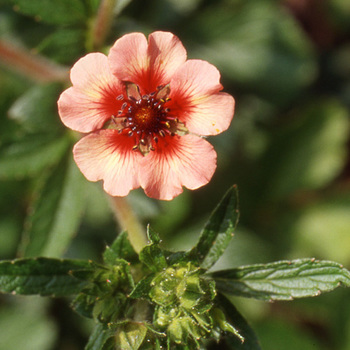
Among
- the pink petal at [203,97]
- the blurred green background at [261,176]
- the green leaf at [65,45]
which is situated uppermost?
the pink petal at [203,97]

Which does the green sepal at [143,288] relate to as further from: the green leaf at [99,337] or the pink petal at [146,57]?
the pink petal at [146,57]

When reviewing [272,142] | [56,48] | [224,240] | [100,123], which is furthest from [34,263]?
[272,142]

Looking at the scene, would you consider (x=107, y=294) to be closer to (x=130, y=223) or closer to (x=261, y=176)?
(x=130, y=223)

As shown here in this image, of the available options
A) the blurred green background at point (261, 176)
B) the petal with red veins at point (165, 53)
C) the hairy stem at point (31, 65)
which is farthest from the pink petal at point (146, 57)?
the blurred green background at point (261, 176)

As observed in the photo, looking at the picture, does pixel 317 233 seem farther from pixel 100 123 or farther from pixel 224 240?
pixel 100 123

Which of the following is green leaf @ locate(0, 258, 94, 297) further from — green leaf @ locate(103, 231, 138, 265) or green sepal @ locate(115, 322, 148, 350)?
green sepal @ locate(115, 322, 148, 350)

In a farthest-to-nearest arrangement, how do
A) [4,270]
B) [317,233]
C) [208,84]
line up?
[317,233]
[4,270]
[208,84]
